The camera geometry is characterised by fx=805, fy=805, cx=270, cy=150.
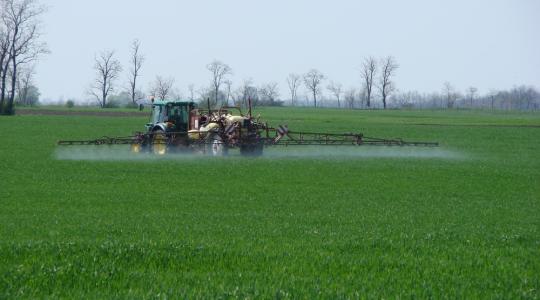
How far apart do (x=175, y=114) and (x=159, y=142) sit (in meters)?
2.33

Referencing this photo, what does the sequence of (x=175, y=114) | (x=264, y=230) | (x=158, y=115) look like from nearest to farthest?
(x=264, y=230)
(x=175, y=114)
(x=158, y=115)

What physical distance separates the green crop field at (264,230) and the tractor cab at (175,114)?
4.92m

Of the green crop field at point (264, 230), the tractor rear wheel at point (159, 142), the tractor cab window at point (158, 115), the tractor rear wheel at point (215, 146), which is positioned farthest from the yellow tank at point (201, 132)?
the green crop field at point (264, 230)

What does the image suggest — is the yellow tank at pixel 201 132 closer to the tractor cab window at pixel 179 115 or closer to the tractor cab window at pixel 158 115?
the tractor cab window at pixel 179 115

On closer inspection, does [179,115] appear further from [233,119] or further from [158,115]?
[233,119]

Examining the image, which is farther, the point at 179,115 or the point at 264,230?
the point at 179,115

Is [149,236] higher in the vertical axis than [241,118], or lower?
lower

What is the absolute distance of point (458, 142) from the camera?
55.9 meters

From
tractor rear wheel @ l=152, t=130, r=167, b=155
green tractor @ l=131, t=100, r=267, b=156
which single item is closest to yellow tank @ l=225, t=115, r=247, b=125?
green tractor @ l=131, t=100, r=267, b=156

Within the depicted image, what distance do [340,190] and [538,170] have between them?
1338cm

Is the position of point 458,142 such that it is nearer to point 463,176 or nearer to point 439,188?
point 463,176

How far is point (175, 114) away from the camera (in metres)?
36.9

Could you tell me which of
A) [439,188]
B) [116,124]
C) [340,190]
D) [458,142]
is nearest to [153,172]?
[340,190]

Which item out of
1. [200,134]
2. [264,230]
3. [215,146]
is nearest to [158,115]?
[200,134]
